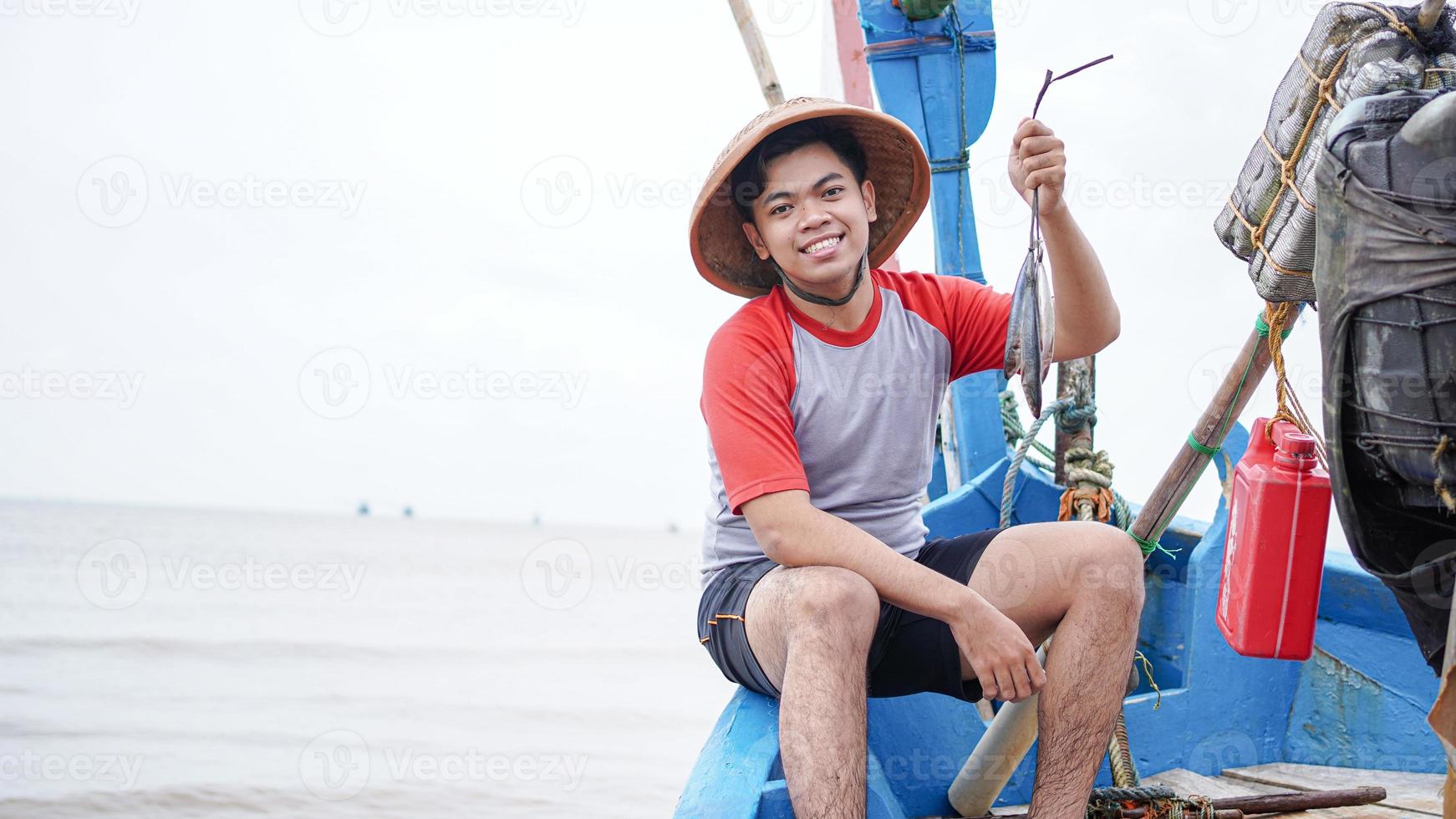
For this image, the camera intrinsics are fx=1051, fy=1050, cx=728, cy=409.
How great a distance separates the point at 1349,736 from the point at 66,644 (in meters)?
9.88

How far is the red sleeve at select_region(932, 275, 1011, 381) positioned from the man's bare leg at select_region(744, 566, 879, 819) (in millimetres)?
668

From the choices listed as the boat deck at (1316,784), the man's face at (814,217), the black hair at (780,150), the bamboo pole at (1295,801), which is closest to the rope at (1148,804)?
the bamboo pole at (1295,801)

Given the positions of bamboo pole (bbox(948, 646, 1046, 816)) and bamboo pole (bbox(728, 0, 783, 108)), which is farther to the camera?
bamboo pole (bbox(728, 0, 783, 108))

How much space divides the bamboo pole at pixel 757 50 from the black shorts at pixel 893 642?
213 centimetres

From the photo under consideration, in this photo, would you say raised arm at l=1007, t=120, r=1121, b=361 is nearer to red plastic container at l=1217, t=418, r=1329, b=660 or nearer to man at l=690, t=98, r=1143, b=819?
man at l=690, t=98, r=1143, b=819

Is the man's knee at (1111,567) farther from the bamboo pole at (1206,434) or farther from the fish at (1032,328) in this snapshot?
the bamboo pole at (1206,434)

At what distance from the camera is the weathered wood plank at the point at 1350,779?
2.17 metres

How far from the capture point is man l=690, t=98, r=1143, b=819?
1617 mm

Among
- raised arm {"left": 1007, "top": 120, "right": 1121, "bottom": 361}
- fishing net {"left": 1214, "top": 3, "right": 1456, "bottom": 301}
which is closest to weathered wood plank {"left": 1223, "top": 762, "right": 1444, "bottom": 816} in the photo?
raised arm {"left": 1007, "top": 120, "right": 1121, "bottom": 361}

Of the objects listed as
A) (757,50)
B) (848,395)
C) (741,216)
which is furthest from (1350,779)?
(757,50)

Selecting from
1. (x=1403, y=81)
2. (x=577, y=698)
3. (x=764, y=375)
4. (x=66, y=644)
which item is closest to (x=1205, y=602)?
(x=764, y=375)

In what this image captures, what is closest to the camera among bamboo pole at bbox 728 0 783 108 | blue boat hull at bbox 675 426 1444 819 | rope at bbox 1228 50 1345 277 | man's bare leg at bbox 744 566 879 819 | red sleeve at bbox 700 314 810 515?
rope at bbox 1228 50 1345 277

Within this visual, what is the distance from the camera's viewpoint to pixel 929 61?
10.9 ft

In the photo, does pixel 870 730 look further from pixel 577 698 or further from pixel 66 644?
pixel 66 644
